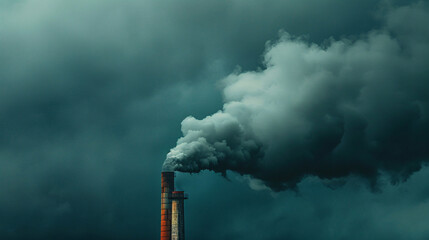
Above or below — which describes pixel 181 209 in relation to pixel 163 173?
below

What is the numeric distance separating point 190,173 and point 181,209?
4485 mm

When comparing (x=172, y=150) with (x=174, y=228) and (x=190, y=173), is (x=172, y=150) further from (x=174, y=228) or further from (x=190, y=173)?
(x=174, y=228)

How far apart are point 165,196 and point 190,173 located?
412cm

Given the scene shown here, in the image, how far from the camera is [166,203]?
2621 inches

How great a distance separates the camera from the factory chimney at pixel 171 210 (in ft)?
216

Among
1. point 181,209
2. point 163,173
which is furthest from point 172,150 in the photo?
point 181,209

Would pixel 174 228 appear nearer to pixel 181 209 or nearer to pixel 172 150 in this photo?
pixel 181 209

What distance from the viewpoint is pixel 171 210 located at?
2618 inches

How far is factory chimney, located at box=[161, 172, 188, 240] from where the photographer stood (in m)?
65.9

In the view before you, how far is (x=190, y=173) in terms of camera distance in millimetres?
66875

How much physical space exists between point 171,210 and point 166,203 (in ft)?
3.42

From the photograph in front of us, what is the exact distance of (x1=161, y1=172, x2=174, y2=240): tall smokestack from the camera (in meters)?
66.1

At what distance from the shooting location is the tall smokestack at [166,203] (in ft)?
217

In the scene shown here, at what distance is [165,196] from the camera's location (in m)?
66.6
